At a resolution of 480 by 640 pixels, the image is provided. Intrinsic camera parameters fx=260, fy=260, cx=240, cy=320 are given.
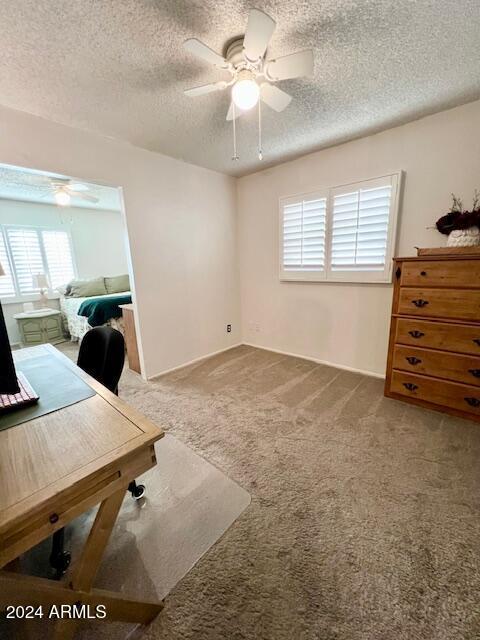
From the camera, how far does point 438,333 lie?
6.75 ft

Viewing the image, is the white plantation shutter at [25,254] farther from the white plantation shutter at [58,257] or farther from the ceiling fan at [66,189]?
the ceiling fan at [66,189]

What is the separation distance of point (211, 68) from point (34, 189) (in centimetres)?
355

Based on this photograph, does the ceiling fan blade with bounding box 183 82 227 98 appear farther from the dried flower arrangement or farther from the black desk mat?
the dried flower arrangement

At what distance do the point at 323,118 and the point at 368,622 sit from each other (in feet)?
10.1

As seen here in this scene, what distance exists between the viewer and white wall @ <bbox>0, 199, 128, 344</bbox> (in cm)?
439

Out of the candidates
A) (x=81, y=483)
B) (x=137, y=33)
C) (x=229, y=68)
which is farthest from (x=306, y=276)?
(x=81, y=483)

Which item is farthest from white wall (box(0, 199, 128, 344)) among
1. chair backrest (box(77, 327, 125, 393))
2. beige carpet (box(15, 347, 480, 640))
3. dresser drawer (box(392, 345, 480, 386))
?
dresser drawer (box(392, 345, 480, 386))

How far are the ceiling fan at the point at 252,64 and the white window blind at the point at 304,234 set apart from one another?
1.49m

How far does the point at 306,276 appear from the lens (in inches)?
126

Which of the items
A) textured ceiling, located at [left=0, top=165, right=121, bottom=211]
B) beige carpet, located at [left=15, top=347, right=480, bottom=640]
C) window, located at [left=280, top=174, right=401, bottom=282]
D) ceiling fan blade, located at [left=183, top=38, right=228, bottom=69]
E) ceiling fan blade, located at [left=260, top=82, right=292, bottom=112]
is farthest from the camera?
textured ceiling, located at [left=0, top=165, right=121, bottom=211]

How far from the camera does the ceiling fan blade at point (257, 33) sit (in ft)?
3.45

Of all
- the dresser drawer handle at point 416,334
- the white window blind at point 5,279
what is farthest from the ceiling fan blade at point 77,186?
the dresser drawer handle at point 416,334

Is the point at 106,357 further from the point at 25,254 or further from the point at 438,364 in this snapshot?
the point at 25,254

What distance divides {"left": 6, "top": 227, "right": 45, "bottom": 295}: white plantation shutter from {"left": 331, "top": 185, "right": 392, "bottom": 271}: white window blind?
16.3ft
